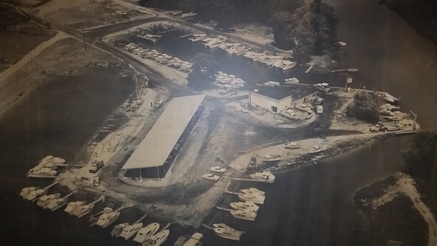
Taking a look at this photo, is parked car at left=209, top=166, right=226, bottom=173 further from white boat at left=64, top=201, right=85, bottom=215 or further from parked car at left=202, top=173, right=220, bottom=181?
white boat at left=64, top=201, right=85, bottom=215

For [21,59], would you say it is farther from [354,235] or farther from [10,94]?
[354,235]

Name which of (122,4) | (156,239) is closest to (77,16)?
(122,4)

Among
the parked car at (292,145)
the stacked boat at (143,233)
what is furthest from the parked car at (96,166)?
the parked car at (292,145)

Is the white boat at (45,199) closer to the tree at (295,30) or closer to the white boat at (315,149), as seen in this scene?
the white boat at (315,149)

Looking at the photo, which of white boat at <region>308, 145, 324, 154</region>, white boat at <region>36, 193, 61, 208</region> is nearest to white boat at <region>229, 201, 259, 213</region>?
white boat at <region>308, 145, 324, 154</region>

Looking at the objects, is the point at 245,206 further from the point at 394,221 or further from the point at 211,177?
the point at 394,221

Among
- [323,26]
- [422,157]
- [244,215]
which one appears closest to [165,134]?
[244,215]
